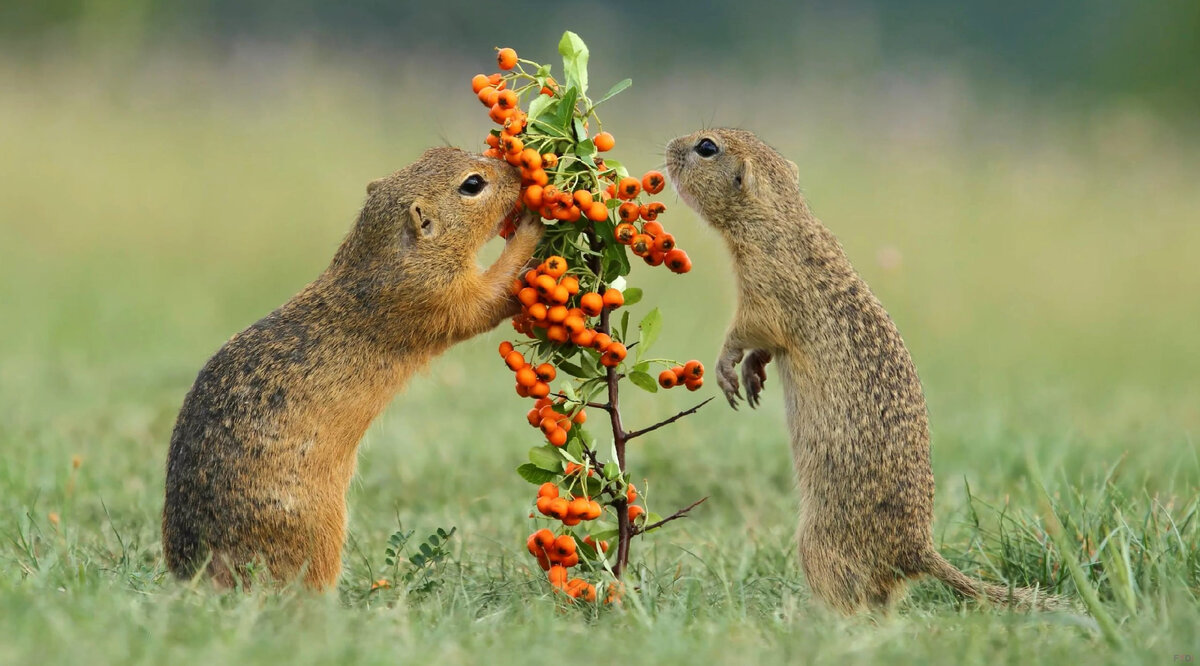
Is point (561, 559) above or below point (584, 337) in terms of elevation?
below

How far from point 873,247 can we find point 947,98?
12.9ft

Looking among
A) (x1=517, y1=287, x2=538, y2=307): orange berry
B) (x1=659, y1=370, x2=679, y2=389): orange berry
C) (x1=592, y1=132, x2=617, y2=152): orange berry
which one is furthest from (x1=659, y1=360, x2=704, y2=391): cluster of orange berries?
(x1=592, y1=132, x2=617, y2=152): orange berry

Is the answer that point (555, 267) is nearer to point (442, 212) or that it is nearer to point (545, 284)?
point (545, 284)

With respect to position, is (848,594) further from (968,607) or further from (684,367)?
(684,367)

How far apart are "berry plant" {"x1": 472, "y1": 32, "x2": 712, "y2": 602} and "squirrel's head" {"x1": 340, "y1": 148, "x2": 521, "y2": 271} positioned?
0.31 m

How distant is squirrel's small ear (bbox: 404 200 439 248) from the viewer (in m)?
4.54

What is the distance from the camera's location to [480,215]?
179 inches

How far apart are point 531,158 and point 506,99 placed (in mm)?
210

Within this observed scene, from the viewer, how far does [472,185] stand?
15.1 ft

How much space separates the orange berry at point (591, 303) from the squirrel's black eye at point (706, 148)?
4.59ft

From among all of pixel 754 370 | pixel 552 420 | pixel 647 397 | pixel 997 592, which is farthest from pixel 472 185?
pixel 647 397

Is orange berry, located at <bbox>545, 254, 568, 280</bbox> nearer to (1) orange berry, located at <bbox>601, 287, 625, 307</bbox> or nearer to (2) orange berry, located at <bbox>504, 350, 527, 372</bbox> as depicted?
(1) orange berry, located at <bbox>601, 287, 625, 307</bbox>

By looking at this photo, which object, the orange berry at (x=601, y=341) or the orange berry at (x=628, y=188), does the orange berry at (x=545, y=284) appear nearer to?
the orange berry at (x=601, y=341)

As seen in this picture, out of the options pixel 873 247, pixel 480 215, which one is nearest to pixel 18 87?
pixel 873 247
